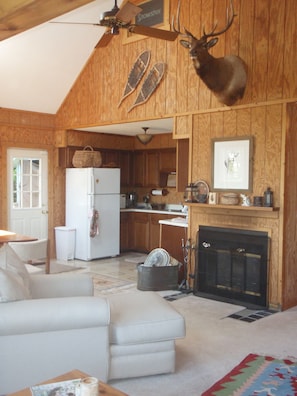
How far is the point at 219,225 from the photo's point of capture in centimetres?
555

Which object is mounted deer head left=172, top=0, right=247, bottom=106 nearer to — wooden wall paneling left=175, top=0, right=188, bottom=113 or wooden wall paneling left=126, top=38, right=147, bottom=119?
wooden wall paneling left=175, top=0, right=188, bottom=113

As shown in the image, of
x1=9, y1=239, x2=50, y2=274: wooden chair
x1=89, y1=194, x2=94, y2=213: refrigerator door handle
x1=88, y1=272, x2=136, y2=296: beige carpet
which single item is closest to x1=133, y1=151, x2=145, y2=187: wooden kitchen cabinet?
x1=89, y1=194, x2=94, y2=213: refrigerator door handle

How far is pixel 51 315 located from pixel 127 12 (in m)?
2.52

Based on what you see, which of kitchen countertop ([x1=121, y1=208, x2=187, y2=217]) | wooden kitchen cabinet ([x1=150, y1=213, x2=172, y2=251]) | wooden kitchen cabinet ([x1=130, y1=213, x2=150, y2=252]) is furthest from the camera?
wooden kitchen cabinet ([x1=130, y1=213, x2=150, y2=252])

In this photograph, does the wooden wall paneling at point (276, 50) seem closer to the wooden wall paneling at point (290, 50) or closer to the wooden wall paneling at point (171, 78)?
the wooden wall paneling at point (290, 50)

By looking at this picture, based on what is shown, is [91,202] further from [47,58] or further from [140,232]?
[47,58]

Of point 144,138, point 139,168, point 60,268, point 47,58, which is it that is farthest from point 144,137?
point 60,268

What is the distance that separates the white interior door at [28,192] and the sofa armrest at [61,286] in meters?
4.21

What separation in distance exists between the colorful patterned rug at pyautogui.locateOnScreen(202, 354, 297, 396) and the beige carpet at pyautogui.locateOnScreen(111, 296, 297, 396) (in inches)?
3.3

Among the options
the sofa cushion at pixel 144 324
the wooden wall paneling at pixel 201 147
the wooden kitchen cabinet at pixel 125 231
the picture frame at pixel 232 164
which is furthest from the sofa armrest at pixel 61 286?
the wooden kitchen cabinet at pixel 125 231

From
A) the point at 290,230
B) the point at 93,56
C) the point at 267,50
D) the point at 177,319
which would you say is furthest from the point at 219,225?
the point at 93,56

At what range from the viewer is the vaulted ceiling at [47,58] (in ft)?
21.3

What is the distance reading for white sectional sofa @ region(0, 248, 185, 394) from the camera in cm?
282

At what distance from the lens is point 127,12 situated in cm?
378
